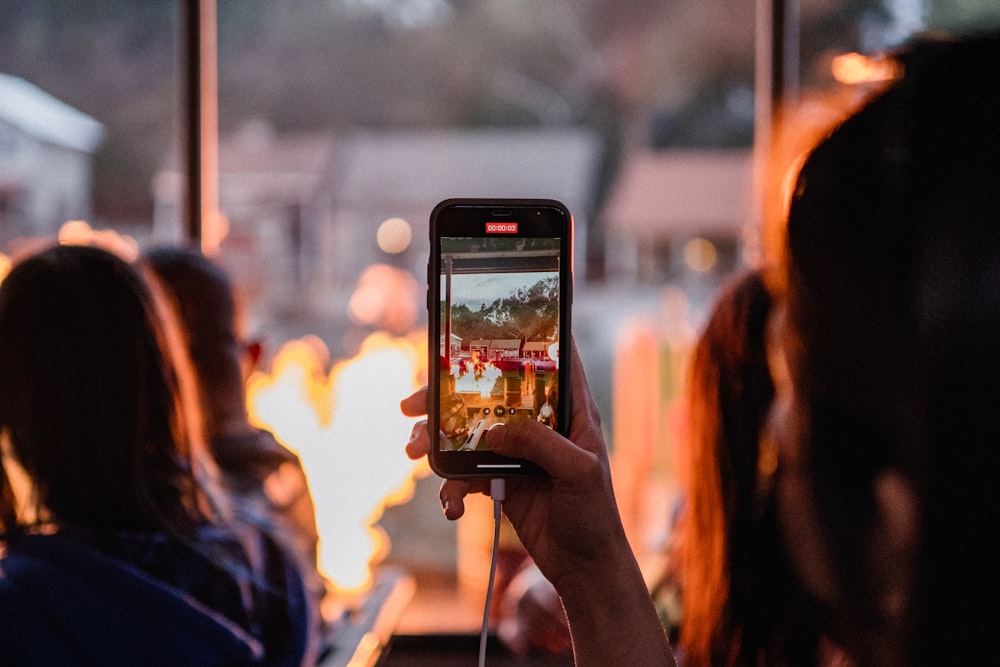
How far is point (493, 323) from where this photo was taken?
31.4 inches

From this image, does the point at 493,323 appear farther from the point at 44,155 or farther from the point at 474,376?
the point at 44,155

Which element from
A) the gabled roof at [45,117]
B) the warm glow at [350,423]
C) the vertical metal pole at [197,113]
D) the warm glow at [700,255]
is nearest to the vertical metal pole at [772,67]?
the warm glow at [700,255]

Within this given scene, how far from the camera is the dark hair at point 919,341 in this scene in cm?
35

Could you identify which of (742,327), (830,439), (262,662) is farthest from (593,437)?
(262,662)

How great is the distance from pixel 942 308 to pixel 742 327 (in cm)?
98

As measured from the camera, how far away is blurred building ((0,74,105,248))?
2139 millimetres

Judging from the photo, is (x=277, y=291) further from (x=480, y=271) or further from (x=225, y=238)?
(x=480, y=271)

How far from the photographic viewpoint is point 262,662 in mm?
1227

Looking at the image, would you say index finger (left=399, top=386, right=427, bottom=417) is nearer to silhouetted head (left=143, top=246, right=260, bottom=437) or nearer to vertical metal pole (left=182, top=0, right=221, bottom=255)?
silhouetted head (left=143, top=246, right=260, bottom=437)

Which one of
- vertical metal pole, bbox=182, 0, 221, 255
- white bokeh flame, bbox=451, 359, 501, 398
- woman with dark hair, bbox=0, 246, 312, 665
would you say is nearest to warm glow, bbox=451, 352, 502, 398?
white bokeh flame, bbox=451, 359, 501, 398

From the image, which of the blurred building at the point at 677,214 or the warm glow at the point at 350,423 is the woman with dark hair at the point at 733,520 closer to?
the blurred building at the point at 677,214

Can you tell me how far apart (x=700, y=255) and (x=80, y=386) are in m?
1.51

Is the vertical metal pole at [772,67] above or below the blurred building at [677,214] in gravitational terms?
above

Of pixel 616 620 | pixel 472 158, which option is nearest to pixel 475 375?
pixel 616 620
